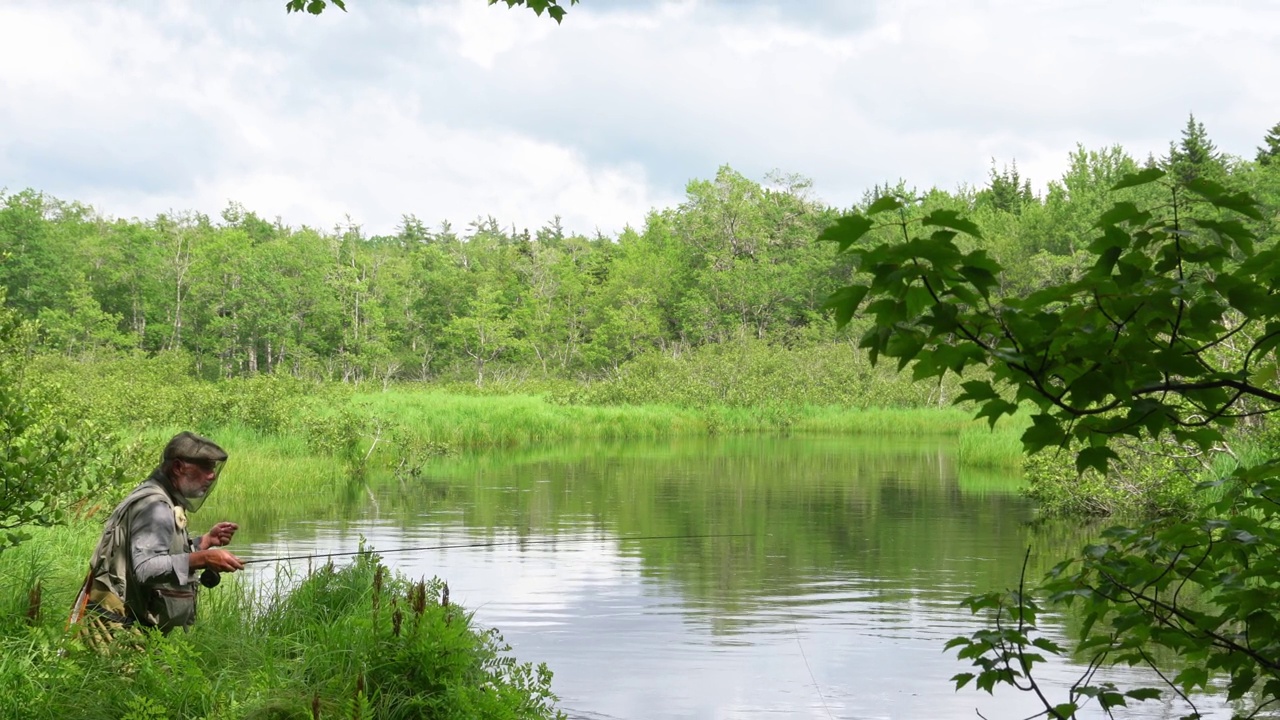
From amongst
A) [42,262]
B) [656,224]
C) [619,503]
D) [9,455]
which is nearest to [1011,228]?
[656,224]

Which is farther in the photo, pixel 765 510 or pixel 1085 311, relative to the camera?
pixel 765 510

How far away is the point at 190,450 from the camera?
5648 mm

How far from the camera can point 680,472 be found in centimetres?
2627

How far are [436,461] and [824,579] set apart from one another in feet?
49.4

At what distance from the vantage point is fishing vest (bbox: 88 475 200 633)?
5535 mm

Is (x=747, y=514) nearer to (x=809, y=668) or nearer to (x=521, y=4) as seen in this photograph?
(x=809, y=668)

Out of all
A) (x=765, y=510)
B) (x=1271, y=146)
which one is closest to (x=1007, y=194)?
(x=1271, y=146)

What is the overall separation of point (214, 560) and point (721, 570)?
382 inches

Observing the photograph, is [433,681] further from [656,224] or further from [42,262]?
[656,224]

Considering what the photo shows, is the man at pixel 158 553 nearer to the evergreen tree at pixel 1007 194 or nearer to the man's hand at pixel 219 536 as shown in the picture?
the man's hand at pixel 219 536

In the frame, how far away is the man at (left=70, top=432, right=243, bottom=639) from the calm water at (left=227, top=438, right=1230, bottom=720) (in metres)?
3.19

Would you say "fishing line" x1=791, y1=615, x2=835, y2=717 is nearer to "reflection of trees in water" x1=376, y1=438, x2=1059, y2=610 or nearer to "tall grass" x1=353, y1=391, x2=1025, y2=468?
"reflection of trees in water" x1=376, y1=438, x2=1059, y2=610

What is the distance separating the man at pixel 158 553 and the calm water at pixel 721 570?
3.19 metres

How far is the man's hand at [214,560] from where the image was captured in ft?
17.7
